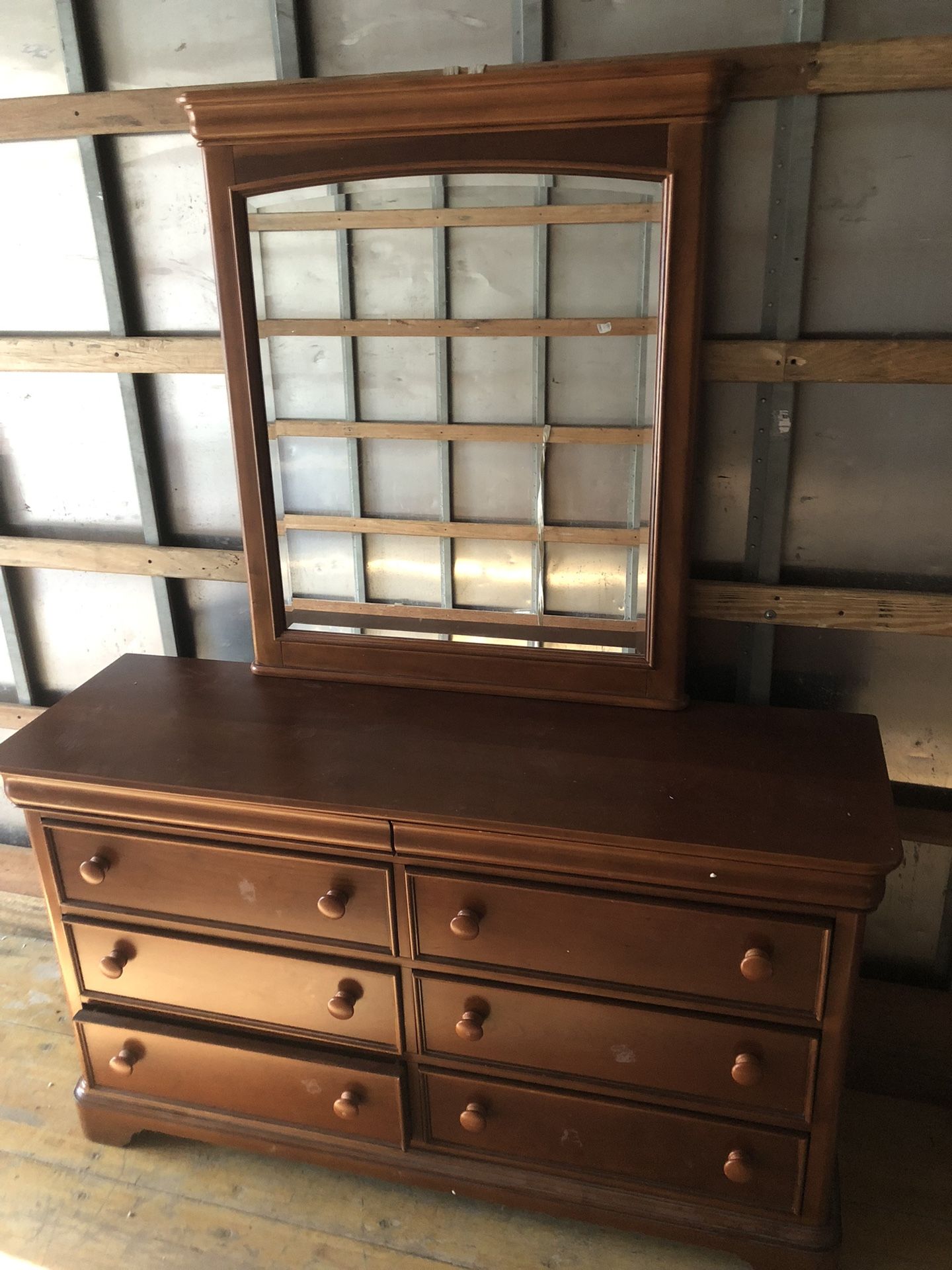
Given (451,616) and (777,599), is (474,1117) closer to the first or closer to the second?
(451,616)

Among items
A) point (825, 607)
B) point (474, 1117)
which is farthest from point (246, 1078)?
point (825, 607)

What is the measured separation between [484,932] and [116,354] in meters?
1.34

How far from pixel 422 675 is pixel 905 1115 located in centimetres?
130

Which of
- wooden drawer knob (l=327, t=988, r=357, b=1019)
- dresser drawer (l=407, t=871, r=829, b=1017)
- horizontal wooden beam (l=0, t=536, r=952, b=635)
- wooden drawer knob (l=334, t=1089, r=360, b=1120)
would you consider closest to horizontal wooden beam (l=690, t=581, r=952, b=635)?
horizontal wooden beam (l=0, t=536, r=952, b=635)

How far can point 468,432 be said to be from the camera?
170 cm

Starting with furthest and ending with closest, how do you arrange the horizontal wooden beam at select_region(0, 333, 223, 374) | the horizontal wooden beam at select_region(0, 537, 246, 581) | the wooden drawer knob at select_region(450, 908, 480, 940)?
1. the horizontal wooden beam at select_region(0, 537, 246, 581)
2. the horizontal wooden beam at select_region(0, 333, 223, 374)
3. the wooden drawer knob at select_region(450, 908, 480, 940)

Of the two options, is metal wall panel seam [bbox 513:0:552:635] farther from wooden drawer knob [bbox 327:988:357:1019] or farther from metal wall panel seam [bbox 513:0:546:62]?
wooden drawer knob [bbox 327:988:357:1019]

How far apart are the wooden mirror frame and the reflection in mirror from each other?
3 cm

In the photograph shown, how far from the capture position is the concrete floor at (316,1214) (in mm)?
1685

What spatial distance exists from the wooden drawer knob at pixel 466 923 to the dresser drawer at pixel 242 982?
193 mm

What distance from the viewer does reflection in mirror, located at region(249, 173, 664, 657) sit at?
1587 millimetres

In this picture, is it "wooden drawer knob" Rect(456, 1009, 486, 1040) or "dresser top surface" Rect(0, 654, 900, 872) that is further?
"wooden drawer knob" Rect(456, 1009, 486, 1040)

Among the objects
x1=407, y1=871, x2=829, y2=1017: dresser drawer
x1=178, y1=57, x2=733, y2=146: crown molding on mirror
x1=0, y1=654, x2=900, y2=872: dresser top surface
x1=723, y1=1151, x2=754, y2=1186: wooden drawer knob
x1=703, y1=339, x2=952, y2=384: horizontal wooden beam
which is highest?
x1=178, y1=57, x2=733, y2=146: crown molding on mirror

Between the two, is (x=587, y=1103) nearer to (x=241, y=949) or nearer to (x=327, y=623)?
(x=241, y=949)
